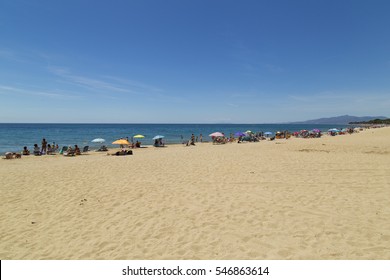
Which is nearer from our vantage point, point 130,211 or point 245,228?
point 245,228

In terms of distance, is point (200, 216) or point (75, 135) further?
point (75, 135)

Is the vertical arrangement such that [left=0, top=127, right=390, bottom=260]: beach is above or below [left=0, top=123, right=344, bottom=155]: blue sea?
below

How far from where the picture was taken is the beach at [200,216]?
415 centimetres

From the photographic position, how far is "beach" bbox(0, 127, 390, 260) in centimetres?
415

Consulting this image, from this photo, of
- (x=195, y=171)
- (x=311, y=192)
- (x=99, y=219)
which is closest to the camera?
(x=99, y=219)

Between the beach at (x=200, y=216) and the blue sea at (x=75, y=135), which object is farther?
the blue sea at (x=75, y=135)

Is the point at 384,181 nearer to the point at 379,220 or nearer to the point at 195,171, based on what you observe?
the point at 379,220

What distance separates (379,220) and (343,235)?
4.46 ft

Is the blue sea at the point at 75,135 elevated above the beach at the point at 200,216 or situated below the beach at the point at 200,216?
above

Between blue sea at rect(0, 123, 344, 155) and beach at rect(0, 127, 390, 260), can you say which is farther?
blue sea at rect(0, 123, 344, 155)

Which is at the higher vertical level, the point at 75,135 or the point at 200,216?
the point at 75,135

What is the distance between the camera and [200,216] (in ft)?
18.3

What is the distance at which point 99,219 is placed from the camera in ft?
Result: 18.5
